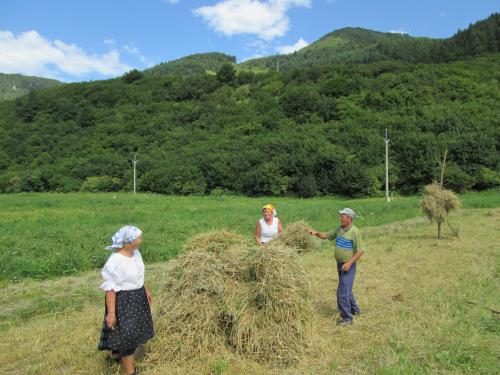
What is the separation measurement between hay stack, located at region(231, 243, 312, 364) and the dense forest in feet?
92.6

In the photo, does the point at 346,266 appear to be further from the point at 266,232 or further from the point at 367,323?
the point at 266,232

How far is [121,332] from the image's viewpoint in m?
4.26

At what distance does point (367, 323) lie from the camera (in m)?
5.88

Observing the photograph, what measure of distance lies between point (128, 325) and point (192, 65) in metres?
152

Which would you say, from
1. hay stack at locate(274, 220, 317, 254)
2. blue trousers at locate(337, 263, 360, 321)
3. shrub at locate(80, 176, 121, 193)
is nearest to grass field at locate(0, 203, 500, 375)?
blue trousers at locate(337, 263, 360, 321)

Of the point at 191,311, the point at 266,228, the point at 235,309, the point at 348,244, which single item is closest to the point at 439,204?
the point at 266,228

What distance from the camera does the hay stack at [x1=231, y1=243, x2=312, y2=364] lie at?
15.7ft

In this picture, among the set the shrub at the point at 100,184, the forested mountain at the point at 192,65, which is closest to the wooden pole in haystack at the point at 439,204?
the shrub at the point at 100,184

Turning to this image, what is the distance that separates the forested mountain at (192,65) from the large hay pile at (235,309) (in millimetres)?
129026

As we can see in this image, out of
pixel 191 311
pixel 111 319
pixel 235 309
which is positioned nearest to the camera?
pixel 111 319

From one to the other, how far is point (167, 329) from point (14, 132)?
89544 millimetres

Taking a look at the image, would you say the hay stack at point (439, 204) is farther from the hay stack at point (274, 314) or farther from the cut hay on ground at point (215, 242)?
the hay stack at point (274, 314)

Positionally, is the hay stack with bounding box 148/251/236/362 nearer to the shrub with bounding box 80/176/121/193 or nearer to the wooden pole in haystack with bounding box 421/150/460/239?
the wooden pole in haystack with bounding box 421/150/460/239

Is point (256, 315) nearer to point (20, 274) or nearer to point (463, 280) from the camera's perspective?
point (463, 280)
